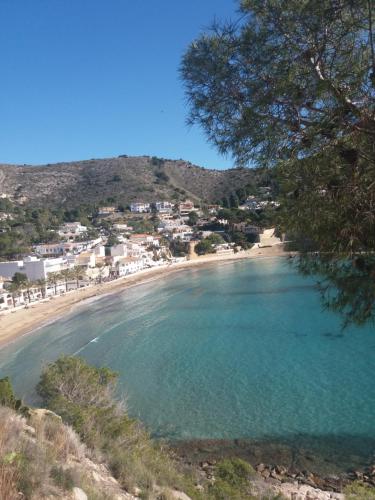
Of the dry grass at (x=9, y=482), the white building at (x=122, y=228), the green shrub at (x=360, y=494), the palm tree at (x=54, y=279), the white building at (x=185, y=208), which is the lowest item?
the green shrub at (x=360, y=494)

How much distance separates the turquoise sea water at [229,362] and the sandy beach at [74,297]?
1703mm

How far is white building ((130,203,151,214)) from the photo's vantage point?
94.6 meters

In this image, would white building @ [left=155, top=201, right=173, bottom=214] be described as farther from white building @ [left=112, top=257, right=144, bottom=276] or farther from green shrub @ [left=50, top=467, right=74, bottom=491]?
green shrub @ [left=50, top=467, right=74, bottom=491]

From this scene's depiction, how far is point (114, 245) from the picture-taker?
62.8m

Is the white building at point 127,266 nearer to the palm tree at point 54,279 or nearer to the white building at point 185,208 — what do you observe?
the palm tree at point 54,279

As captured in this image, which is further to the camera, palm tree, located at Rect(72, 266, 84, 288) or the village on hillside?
palm tree, located at Rect(72, 266, 84, 288)

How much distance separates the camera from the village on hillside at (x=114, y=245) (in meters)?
45.0

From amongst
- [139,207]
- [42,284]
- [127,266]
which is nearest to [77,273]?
[42,284]

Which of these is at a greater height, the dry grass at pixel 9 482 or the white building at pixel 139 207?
the white building at pixel 139 207

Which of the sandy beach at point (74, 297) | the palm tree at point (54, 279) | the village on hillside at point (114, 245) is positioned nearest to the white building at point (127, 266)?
the village on hillside at point (114, 245)

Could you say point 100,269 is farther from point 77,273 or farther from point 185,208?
point 185,208

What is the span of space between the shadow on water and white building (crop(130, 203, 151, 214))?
276 ft

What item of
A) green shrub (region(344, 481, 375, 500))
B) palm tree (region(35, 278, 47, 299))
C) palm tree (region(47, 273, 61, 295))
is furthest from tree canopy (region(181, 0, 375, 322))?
palm tree (region(47, 273, 61, 295))

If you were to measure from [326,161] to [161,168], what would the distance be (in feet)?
387
